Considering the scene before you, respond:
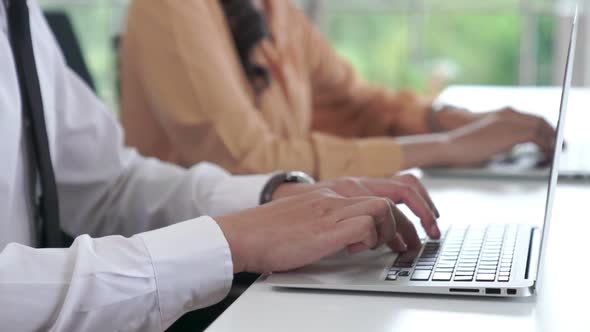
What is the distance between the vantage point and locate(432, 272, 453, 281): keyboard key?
2.58 ft

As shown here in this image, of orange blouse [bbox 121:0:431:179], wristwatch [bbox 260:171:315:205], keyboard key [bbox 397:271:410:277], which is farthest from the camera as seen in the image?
orange blouse [bbox 121:0:431:179]

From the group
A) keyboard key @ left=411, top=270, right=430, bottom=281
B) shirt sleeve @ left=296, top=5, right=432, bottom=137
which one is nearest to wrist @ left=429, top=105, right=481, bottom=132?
shirt sleeve @ left=296, top=5, right=432, bottom=137

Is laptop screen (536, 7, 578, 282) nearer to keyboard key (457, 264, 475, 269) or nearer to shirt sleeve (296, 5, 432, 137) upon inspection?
keyboard key (457, 264, 475, 269)

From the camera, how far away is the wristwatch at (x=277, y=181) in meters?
1.10

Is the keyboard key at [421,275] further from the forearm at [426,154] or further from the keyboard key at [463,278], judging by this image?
the forearm at [426,154]

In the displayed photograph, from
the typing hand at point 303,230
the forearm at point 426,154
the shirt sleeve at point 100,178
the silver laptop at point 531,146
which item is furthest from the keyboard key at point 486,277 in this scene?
the forearm at point 426,154

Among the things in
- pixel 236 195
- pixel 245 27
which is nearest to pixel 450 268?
pixel 236 195

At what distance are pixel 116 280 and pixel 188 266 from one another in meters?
0.07

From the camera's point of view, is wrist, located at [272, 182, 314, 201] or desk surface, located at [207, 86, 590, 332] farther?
wrist, located at [272, 182, 314, 201]

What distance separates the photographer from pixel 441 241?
0.95 meters

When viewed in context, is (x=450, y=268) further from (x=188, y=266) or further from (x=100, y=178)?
(x=100, y=178)

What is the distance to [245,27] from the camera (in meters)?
1.79

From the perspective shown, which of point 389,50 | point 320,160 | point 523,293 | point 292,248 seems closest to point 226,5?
point 320,160

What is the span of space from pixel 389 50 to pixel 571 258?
4238 mm
